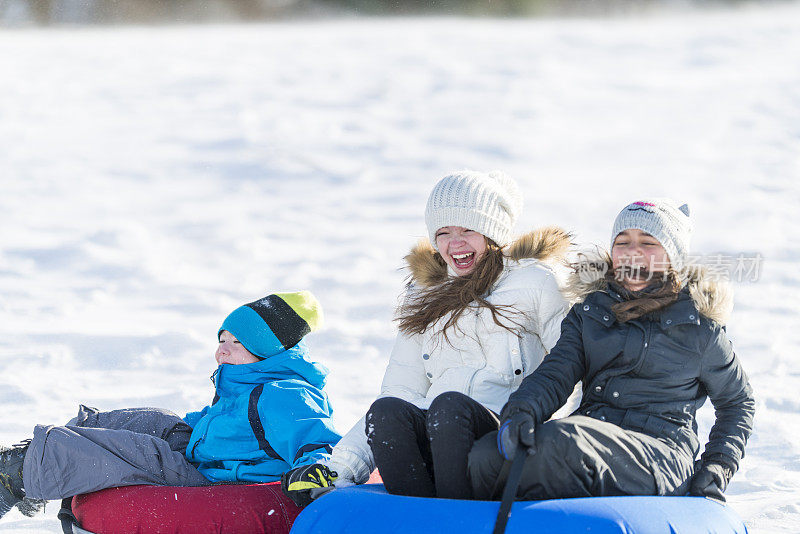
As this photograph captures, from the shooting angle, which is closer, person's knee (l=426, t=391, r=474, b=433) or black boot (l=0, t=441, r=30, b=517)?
person's knee (l=426, t=391, r=474, b=433)

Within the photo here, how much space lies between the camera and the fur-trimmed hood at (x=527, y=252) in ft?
10.5

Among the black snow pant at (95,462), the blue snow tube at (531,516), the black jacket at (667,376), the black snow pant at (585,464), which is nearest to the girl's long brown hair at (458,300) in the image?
the black jacket at (667,376)

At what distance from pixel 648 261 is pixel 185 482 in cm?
158

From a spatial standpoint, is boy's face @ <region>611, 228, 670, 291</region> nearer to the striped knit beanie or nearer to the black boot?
the striped knit beanie

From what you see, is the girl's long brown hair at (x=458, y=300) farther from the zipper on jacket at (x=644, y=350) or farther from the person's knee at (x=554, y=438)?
the person's knee at (x=554, y=438)

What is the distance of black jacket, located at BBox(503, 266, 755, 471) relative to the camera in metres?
2.68

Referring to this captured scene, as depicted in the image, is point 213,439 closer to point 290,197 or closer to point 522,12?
point 290,197

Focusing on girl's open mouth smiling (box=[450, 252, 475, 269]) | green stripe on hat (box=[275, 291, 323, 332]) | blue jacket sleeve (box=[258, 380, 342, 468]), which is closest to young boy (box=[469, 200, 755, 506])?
girl's open mouth smiling (box=[450, 252, 475, 269])

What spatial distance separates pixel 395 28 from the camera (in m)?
14.9

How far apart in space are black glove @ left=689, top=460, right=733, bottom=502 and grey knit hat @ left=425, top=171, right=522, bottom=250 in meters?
0.96

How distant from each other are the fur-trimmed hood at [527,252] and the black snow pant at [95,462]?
962 millimetres

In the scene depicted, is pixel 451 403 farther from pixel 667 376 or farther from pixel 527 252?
pixel 527 252

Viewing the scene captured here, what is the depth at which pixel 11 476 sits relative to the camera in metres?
3.15

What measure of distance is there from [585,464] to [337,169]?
24.1 ft
